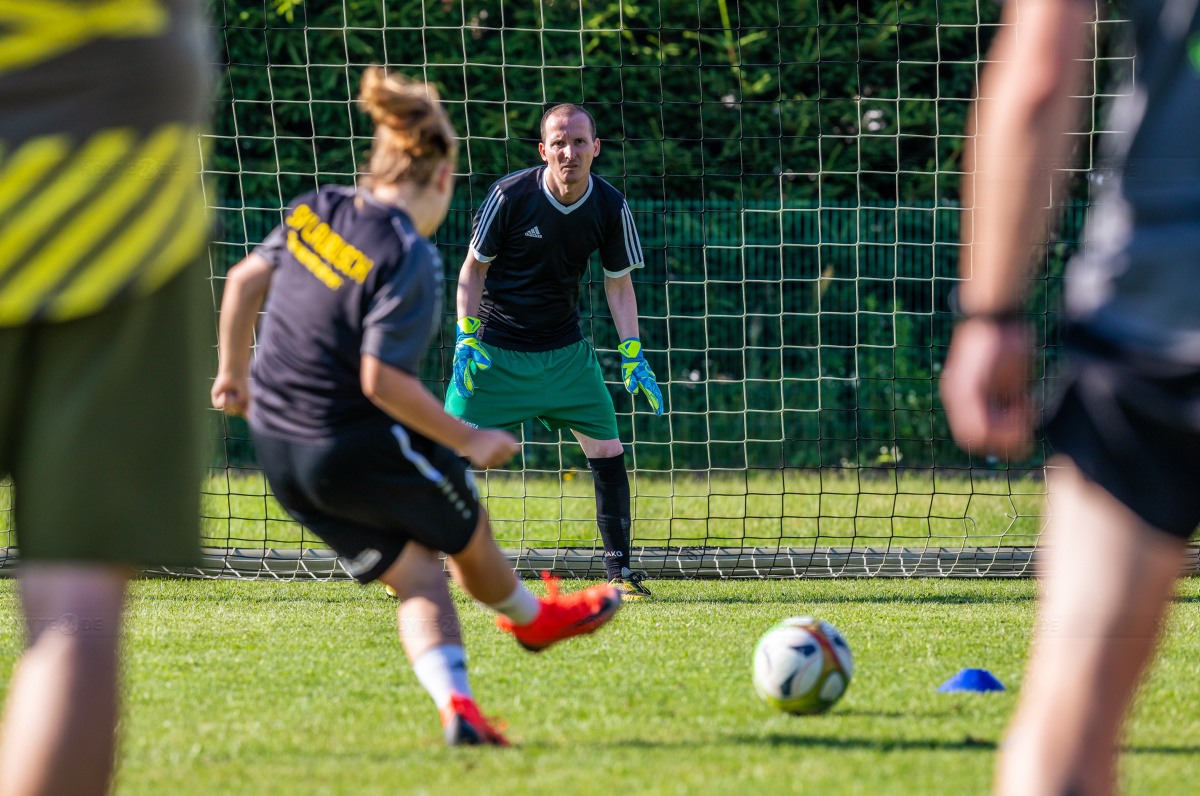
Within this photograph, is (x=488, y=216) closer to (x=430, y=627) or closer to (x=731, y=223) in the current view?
(x=430, y=627)

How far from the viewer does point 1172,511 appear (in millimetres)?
1422

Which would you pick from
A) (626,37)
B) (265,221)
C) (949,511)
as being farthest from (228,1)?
(949,511)

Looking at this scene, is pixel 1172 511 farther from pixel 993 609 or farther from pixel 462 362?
pixel 462 362

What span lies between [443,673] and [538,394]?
2937 mm

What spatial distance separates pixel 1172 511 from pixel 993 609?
3.97 metres

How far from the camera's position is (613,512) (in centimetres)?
569

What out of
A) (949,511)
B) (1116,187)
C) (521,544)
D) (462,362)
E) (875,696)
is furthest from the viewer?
(949,511)

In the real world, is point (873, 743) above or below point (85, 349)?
below

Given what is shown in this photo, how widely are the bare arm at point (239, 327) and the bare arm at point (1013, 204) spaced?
2.08m

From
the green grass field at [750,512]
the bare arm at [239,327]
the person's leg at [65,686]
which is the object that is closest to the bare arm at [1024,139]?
the person's leg at [65,686]

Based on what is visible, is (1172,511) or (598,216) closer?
(1172,511)

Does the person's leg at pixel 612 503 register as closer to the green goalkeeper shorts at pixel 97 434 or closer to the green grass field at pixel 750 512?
the green grass field at pixel 750 512

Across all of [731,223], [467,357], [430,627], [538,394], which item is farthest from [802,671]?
[731,223]

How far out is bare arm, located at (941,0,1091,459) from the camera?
53.4 inches
